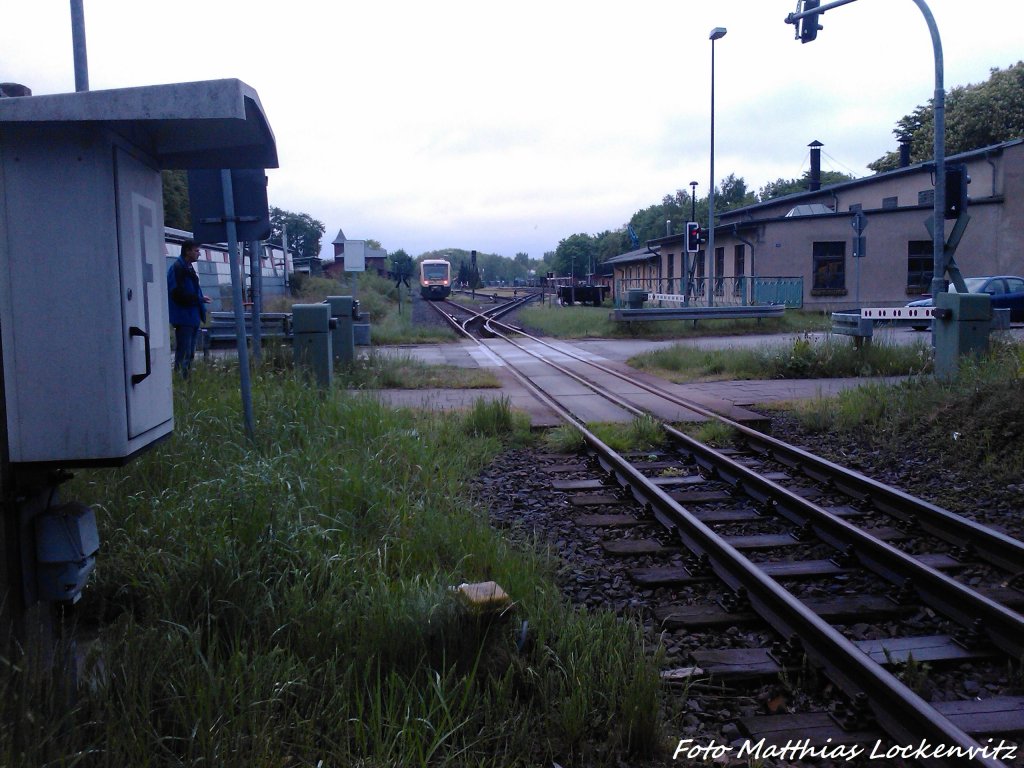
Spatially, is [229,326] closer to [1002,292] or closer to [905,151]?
[1002,292]

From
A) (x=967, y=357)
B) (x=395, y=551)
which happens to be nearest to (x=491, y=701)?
(x=395, y=551)

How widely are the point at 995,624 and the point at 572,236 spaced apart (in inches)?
4759

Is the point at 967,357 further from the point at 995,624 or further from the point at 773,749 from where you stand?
the point at 773,749

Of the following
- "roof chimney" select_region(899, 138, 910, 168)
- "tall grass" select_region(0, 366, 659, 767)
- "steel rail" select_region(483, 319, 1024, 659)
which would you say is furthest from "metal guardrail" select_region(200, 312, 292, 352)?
"roof chimney" select_region(899, 138, 910, 168)

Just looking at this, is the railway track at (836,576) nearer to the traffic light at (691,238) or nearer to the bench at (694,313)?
the bench at (694,313)

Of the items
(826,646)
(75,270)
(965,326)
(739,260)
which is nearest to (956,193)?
(965,326)

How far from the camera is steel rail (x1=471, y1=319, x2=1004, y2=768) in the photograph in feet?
11.1

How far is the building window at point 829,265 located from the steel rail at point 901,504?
86.2ft

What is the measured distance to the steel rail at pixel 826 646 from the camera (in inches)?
133

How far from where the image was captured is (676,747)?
341 cm

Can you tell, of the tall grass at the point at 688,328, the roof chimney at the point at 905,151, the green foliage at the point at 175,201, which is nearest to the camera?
the tall grass at the point at 688,328

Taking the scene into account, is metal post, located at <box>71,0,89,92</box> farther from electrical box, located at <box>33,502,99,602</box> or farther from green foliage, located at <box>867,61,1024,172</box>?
green foliage, located at <box>867,61,1024,172</box>

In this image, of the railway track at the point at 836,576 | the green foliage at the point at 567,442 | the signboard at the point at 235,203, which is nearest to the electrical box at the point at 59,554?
the railway track at the point at 836,576

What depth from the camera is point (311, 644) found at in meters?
3.78
